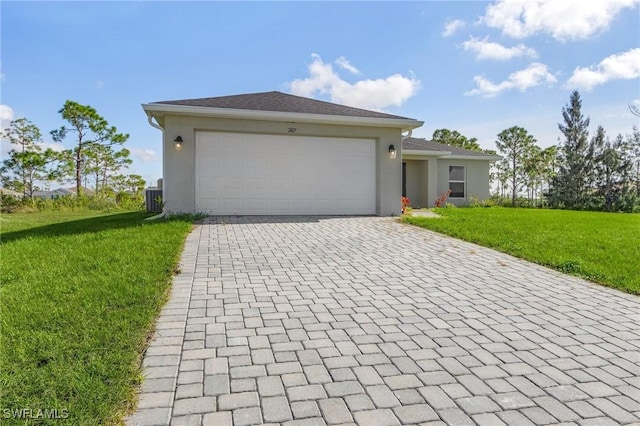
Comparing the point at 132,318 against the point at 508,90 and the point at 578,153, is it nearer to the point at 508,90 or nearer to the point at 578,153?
the point at 508,90

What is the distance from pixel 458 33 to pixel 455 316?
10.3m

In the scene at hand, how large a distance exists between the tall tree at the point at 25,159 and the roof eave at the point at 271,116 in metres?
15.1

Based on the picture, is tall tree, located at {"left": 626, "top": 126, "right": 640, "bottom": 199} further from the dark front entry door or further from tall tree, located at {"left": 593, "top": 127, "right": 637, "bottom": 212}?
the dark front entry door

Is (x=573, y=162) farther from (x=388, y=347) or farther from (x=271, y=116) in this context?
(x=388, y=347)

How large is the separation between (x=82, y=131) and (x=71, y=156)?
5.30 feet

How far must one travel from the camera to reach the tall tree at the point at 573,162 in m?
21.3

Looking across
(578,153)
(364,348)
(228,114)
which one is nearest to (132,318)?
(364,348)

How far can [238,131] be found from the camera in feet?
33.4

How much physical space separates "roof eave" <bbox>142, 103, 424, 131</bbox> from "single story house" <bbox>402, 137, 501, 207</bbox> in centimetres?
456

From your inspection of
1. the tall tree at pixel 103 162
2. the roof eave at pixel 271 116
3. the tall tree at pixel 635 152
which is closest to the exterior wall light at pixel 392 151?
the roof eave at pixel 271 116

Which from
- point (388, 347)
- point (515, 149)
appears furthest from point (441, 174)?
point (388, 347)

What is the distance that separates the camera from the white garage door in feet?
33.4

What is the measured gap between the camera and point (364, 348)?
2.72 meters

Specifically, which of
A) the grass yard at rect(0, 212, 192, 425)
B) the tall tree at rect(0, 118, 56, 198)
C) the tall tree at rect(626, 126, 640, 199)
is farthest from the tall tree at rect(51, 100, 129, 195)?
the tall tree at rect(626, 126, 640, 199)
